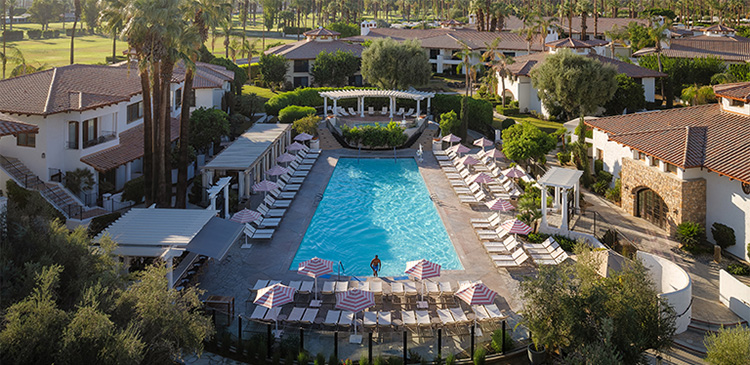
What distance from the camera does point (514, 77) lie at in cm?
6562

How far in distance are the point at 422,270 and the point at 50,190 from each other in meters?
17.5

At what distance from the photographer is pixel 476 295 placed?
22000 mm

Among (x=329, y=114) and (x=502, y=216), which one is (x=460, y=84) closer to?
(x=329, y=114)

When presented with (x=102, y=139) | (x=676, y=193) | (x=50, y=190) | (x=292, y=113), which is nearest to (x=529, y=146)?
(x=676, y=193)

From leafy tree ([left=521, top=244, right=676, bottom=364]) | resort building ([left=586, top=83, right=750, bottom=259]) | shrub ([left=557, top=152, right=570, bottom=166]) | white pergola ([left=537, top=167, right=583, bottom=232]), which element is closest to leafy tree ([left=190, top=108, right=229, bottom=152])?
white pergola ([left=537, top=167, right=583, bottom=232])

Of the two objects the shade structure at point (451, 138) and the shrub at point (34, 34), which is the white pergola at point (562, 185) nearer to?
the shade structure at point (451, 138)

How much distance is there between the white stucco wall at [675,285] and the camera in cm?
2166

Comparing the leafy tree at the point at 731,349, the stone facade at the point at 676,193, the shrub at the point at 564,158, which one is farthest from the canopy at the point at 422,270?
the shrub at the point at 564,158

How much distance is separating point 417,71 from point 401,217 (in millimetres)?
30958

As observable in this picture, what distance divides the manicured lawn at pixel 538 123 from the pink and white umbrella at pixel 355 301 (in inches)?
1483

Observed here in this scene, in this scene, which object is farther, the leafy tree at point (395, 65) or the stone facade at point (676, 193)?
the leafy tree at point (395, 65)

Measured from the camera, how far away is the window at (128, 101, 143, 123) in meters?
38.4

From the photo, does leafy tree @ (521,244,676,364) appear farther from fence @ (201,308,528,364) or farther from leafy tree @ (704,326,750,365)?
fence @ (201,308,528,364)

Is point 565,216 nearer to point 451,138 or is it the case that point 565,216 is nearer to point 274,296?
point 274,296
